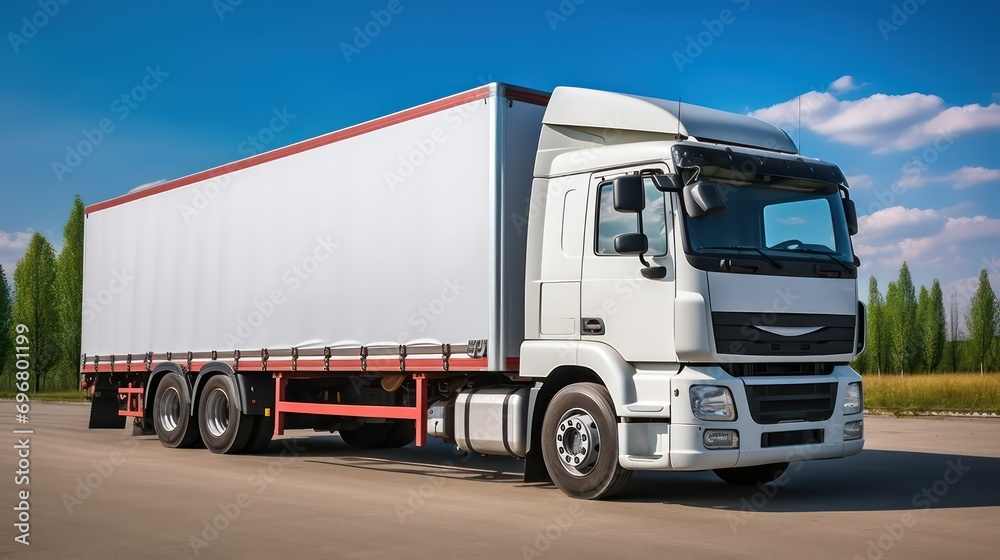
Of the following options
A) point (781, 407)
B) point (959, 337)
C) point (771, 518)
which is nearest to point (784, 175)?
point (781, 407)

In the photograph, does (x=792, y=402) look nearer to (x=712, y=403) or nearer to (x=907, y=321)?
(x=712, y=403)

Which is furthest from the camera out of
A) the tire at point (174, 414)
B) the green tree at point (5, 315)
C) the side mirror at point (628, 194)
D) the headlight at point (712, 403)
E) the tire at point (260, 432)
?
the green tree at point (5, 315)

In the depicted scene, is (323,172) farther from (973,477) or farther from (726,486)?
(973,477)

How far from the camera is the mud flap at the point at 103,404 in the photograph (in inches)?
698

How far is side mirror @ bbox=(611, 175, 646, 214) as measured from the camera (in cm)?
877

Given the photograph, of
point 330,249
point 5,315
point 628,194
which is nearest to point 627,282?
point 628,194

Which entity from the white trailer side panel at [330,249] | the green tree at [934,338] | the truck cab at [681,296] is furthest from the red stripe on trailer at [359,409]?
the green tree at [934,338]

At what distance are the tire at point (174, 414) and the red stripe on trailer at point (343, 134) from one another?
3.05 meters

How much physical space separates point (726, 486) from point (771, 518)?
8.05 feet

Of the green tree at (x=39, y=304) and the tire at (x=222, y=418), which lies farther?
the green tree at (x=39, y=304)

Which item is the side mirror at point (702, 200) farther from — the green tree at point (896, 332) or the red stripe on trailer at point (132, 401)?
the green tree at point (896, 332)

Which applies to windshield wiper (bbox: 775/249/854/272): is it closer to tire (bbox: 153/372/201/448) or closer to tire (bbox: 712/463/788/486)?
tire (bbox: 712/463/788/486)

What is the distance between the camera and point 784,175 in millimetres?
9453

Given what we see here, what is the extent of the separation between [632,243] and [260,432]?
298 inches
